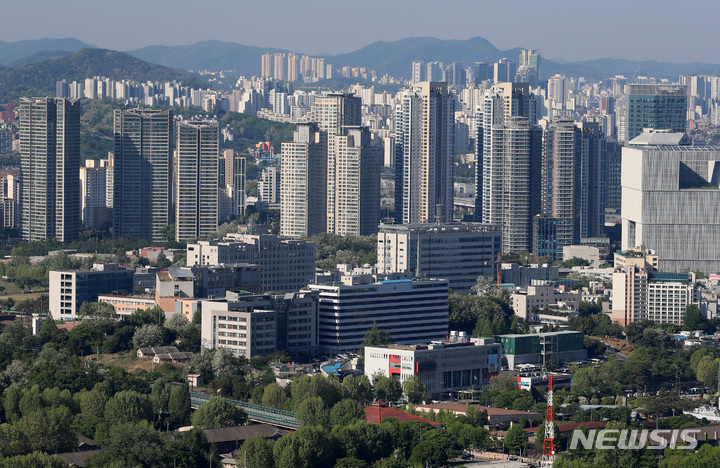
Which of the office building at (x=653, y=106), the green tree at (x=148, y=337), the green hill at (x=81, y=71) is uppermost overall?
the green hill at (x=81, y=71)

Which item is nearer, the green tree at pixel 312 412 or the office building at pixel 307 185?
the green tree at pixel 312 412

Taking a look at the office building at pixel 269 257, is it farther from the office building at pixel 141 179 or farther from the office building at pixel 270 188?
the office building at pixel 270 188

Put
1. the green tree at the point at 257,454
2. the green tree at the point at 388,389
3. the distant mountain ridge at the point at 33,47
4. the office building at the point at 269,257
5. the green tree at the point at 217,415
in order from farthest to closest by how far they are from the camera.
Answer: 1. the distant mountain ridge at the point at 33,47
2. the office building at the point at 269,257
3. the green tree at the point at 388,389
4. the green tree at the point at 217,415
5. the green tree at the point at 257,454

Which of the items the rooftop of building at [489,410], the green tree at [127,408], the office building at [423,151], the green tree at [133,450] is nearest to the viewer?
the green tree at [133,450]

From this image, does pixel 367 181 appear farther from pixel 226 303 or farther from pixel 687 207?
pixel 226 303

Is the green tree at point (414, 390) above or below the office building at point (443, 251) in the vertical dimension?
below

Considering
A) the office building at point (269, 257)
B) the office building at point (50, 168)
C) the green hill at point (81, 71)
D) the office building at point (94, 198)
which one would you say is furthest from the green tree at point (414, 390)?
the green hill at point (81, 71)
